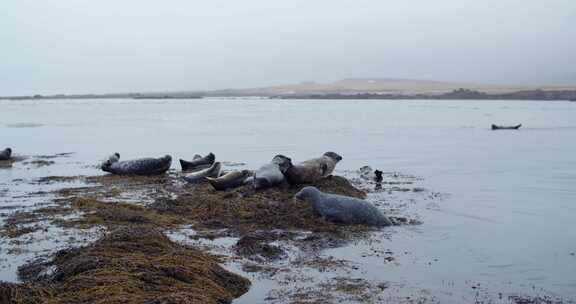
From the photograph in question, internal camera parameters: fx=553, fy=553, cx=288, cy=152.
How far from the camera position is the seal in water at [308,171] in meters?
10.5

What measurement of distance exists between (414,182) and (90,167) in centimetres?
868

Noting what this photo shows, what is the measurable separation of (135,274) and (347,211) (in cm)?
409

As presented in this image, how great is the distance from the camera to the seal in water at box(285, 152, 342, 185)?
412 inches

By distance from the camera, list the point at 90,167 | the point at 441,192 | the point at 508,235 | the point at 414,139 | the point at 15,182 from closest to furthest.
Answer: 1. the point at 508,235
2. the point at 441,192
3. the point at 15,182
4. the point at 90,167
5. the point at 414,139

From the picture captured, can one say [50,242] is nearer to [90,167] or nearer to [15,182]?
[15,182]

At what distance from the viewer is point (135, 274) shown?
530cm

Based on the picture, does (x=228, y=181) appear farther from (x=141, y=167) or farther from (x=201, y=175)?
(x=141, y=167)

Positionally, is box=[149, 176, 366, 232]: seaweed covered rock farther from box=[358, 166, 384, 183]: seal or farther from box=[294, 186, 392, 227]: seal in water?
box=[358, 166, 384, 183]: seal

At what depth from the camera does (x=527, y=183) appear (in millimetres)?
12453

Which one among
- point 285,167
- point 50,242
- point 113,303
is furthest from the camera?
point 285,167

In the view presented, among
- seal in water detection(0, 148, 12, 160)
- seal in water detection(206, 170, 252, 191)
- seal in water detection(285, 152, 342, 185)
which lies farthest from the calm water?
seal in water detection(206, 170, 252, 191)

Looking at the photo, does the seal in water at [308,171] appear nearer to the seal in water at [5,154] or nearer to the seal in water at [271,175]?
the seal in water at [271,175]

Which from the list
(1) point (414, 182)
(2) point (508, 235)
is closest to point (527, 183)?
(1) point (414, 182)

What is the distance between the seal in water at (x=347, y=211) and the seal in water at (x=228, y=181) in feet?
8.16
